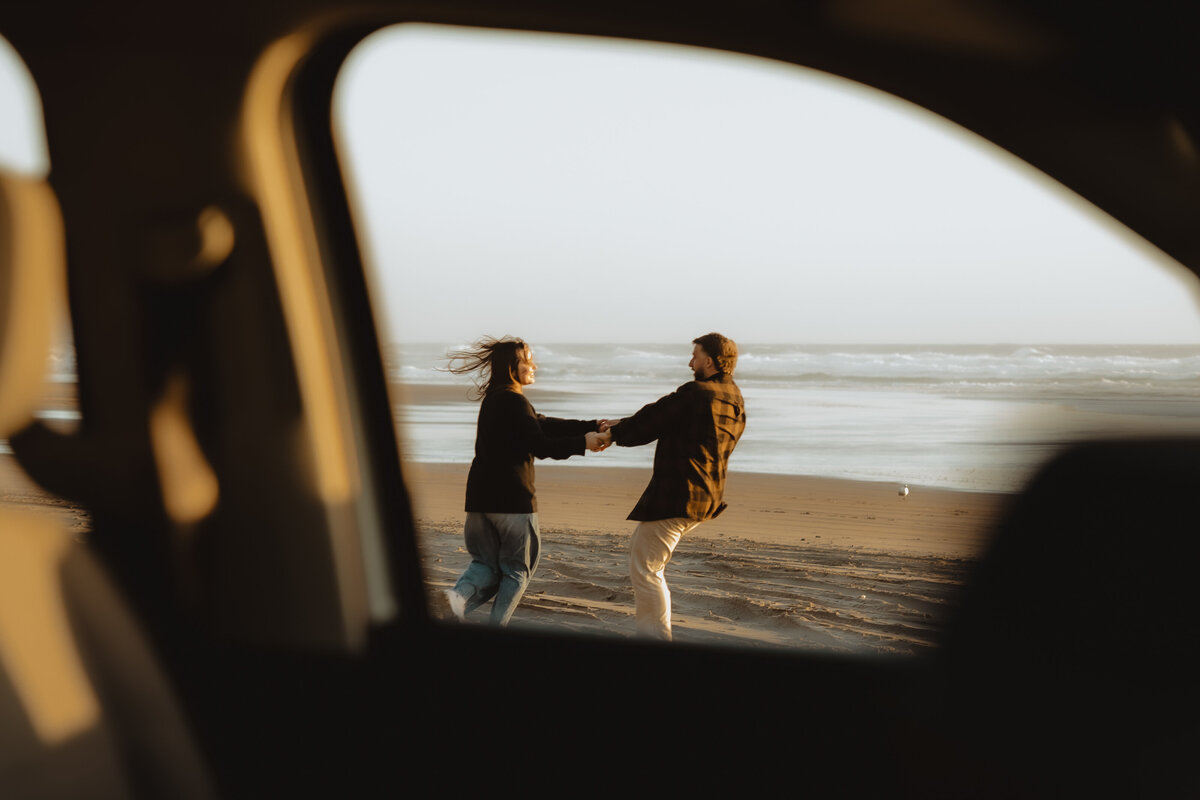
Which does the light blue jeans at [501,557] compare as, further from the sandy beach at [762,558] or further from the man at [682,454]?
the man at [682,454]

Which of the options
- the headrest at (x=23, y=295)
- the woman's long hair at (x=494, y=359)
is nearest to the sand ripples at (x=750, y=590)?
the woman's long hair at (x=494, y=359)

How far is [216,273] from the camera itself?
79.9 inches

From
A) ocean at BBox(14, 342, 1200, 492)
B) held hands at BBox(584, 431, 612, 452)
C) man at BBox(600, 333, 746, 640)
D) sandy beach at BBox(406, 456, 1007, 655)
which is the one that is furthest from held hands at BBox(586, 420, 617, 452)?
ocean at BBox(14, 342, 1200, 492)

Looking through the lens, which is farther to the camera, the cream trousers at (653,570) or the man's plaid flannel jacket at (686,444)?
the man's plaid flannel jacket at (686,444)

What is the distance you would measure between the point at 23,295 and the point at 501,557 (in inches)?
166

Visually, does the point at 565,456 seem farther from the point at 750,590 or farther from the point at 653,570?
the point at 750,590

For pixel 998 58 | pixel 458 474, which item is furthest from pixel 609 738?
pixel 458 474

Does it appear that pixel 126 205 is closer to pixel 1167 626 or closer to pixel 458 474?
pixel 1167 626

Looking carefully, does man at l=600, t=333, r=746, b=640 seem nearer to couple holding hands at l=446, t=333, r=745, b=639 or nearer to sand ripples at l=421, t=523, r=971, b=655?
couple holding hands at l=446, t=333, r=745, b=639

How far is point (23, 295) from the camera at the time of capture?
1.59 m

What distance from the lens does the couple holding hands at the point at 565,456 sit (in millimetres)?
5574

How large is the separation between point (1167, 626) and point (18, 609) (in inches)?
59.2

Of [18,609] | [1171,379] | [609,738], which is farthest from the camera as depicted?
[1171,379]

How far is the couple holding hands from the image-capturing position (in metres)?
5.57
